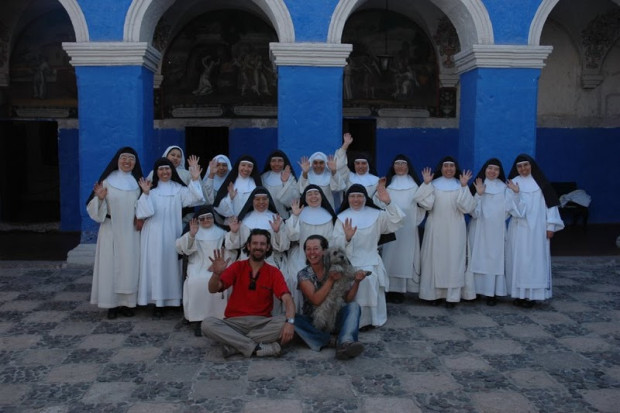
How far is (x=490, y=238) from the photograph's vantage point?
587 centimetres

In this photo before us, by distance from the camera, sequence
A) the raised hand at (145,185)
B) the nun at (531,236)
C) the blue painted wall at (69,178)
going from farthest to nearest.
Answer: the blue painted wall at (69,178), the nun at (531,236), the raised hand at (145,185)

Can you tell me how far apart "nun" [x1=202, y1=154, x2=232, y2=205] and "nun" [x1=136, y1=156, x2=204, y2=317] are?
0.49 metres

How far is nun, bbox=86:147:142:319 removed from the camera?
17.3ft

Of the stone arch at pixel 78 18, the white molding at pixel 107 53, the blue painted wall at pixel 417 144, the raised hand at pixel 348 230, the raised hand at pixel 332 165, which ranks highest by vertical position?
the stone arch at pixel 78 18

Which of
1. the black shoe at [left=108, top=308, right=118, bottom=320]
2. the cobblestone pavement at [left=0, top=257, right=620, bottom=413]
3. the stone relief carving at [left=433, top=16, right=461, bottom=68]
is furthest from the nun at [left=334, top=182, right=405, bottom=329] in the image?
the stone relief carving at [left=433, top=16, right=461, bottom=68]

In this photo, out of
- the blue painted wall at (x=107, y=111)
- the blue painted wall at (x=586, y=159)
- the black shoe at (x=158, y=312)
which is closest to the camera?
the black shoe at (x=158, y=312)

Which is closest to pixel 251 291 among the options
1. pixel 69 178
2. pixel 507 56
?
pixel 507 56

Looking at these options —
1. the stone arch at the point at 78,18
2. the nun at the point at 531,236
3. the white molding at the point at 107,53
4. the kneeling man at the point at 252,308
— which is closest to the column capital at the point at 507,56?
the nun at the point at 531,236

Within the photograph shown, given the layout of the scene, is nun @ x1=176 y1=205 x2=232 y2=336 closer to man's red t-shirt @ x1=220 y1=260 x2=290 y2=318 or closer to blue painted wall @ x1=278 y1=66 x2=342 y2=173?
man's red t-shirt @ x1=220 y1=260 x2=290 y2=318

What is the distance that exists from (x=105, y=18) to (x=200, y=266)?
3.86 meters

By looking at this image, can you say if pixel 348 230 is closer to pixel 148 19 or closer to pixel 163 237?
pixel 163 237

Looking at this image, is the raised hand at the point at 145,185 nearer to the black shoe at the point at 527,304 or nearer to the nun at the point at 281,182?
the nun at the point at 281,182

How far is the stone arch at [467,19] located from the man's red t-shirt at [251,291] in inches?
152

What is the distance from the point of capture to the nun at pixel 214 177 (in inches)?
232
